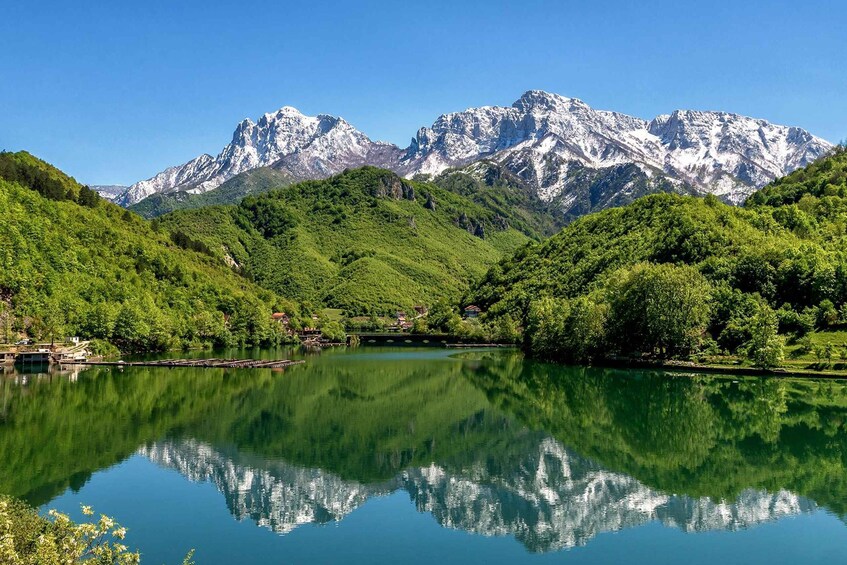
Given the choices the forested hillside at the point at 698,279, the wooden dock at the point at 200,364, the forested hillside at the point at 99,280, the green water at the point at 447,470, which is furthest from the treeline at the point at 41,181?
the forested hillside at the point at 698,279

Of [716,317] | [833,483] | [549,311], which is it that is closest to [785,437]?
[833,483]

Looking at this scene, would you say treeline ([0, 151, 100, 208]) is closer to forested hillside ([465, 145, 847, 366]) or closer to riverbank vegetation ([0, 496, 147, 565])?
forested hillside ([465, 145, 847, 366])

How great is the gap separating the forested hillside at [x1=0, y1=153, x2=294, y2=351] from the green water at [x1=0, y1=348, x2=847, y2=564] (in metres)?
36.9

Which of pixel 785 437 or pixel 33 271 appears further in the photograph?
pixel 33 271

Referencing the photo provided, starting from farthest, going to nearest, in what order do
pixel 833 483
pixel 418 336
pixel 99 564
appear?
pixel 418 336
pixel 833 483
pixel 99 564

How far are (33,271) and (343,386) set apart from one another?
52.9 m

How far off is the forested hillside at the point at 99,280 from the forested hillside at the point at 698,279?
5589cm

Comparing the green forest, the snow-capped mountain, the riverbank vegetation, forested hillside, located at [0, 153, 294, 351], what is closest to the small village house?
the green forest

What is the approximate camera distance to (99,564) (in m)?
15.5

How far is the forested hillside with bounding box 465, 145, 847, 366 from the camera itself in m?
82.4

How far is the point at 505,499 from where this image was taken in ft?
95.1

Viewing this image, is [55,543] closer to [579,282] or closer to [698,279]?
[698,279]

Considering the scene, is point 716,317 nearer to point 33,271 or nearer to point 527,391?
point 527,391

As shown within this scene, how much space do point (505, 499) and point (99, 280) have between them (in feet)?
311
